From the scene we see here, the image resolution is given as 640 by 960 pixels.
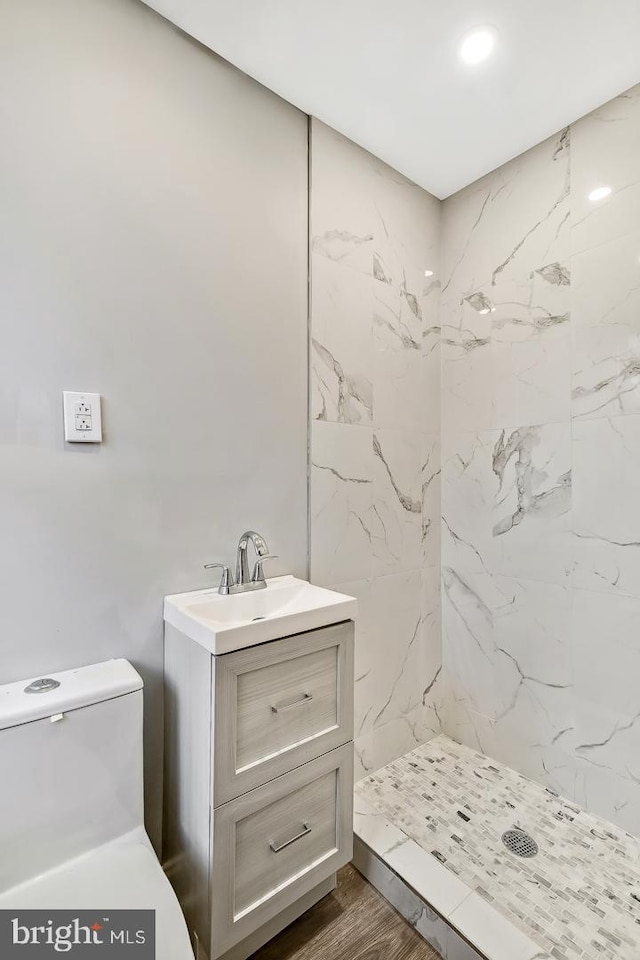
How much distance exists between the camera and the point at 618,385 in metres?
1.51

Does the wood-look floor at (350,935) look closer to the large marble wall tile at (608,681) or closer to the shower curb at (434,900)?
the shower curb at (434,900)

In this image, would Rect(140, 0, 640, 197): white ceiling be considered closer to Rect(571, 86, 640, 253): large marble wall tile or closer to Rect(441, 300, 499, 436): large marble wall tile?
Rect(571, 86, 640, 253): large marble wall tile

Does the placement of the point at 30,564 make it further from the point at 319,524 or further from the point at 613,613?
the point at 613,613

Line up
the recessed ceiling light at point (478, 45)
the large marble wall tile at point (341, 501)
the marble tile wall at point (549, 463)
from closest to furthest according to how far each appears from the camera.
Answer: the recessed ceiling light at point (478, 45) < the marble tile wall at point (549, 463) < the large marble wall tile at point (341, 501)

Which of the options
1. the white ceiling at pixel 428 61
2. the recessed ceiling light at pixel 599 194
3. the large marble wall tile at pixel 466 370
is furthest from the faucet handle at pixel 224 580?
the recessed ceiling light at pixel 599 194

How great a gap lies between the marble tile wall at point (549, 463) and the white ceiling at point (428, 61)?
0.62ft

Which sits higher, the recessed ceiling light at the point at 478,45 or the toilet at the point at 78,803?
the recessed ceiling light at the point at 478,45

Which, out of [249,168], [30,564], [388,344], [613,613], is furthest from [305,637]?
[249,168]

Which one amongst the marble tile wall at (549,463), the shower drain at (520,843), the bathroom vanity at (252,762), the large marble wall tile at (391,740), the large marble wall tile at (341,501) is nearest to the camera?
the bathroom vanity at (252,762)

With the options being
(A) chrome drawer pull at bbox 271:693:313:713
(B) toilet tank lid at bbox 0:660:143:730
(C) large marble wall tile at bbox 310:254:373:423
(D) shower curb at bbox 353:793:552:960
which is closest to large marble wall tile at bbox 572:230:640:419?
(C) large marble wall tile at bbox 310:254:373:423

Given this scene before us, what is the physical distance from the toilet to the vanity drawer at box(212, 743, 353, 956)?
0.65 ft

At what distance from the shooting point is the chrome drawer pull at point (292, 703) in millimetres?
1110

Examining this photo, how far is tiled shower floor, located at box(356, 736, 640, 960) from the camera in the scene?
3.80 feet

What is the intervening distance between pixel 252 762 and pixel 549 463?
1415mm
